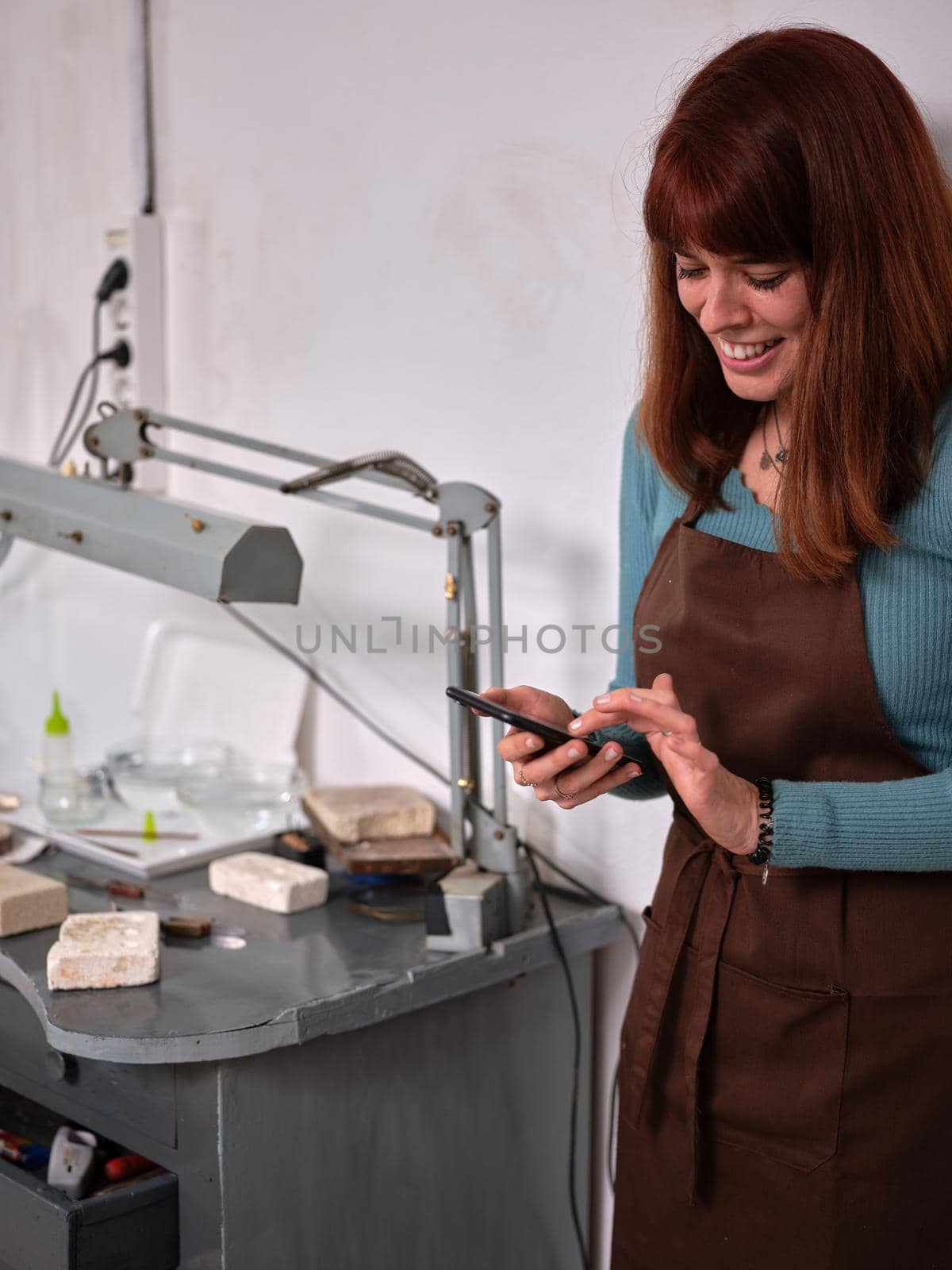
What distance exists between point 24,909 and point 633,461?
82cm

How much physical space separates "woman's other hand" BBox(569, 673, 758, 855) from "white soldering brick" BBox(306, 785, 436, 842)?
0.65m

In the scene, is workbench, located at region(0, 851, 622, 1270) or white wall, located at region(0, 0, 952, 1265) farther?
white wall, located at region(0, 0, 952, 1265)

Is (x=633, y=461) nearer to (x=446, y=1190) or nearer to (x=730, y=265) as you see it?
(x=730, y=265)

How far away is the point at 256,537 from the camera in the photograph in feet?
4.46

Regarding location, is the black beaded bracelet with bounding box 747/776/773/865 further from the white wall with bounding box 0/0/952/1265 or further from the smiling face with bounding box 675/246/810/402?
the white wall with bounding box 0/0/952/1265

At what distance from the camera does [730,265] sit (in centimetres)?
108

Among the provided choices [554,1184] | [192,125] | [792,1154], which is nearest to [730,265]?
[792,1154]

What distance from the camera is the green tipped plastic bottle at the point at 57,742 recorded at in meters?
2.02

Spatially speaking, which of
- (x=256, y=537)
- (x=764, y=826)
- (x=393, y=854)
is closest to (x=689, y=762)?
(x=764, y=826)

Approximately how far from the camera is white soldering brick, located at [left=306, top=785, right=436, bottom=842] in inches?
65.7

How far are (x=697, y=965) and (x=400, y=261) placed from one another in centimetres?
107

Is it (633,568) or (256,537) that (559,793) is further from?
(256,537)

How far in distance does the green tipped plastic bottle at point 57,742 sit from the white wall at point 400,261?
299mm

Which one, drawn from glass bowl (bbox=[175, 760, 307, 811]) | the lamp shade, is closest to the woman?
the lamp shade
